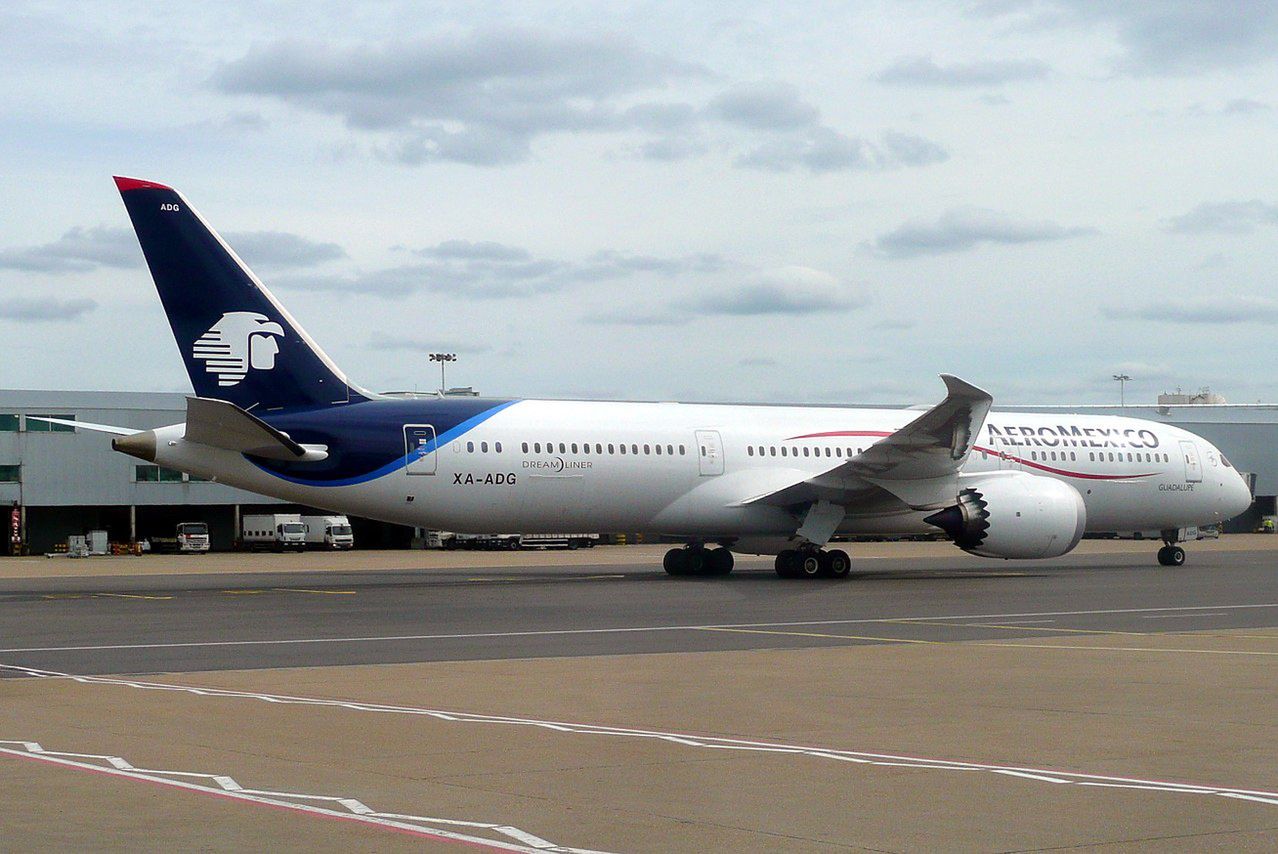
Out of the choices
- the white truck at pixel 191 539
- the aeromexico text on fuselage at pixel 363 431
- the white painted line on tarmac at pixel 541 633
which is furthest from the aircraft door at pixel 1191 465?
the white truck at pixel 191 539

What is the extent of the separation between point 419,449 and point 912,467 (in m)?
10.7

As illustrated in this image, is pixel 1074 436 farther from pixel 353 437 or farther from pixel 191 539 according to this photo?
pixel 191 539

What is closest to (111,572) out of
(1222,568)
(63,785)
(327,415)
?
(327,415)

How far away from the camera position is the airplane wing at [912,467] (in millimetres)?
32000

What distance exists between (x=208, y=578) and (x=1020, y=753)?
3048 centimetres

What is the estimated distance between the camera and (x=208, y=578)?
37562mm

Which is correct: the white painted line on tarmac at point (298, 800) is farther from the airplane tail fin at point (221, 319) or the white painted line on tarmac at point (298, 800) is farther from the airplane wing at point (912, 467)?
the airplane wing at point (912, 467)

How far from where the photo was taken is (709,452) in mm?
34969

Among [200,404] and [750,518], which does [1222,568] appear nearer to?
[750,518]

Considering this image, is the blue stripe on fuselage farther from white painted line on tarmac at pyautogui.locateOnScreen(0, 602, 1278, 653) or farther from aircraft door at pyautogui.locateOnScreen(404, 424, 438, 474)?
white painted line on tarmac at pyautogui.locateOnScreen(0, 602, 1278, 653)

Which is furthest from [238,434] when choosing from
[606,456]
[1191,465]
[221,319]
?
[1191,465]

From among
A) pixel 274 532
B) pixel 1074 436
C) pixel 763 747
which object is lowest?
pixel 763 747

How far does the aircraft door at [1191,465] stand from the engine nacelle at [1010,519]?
7.77 meters

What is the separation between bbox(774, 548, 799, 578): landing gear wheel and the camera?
34281 mm
